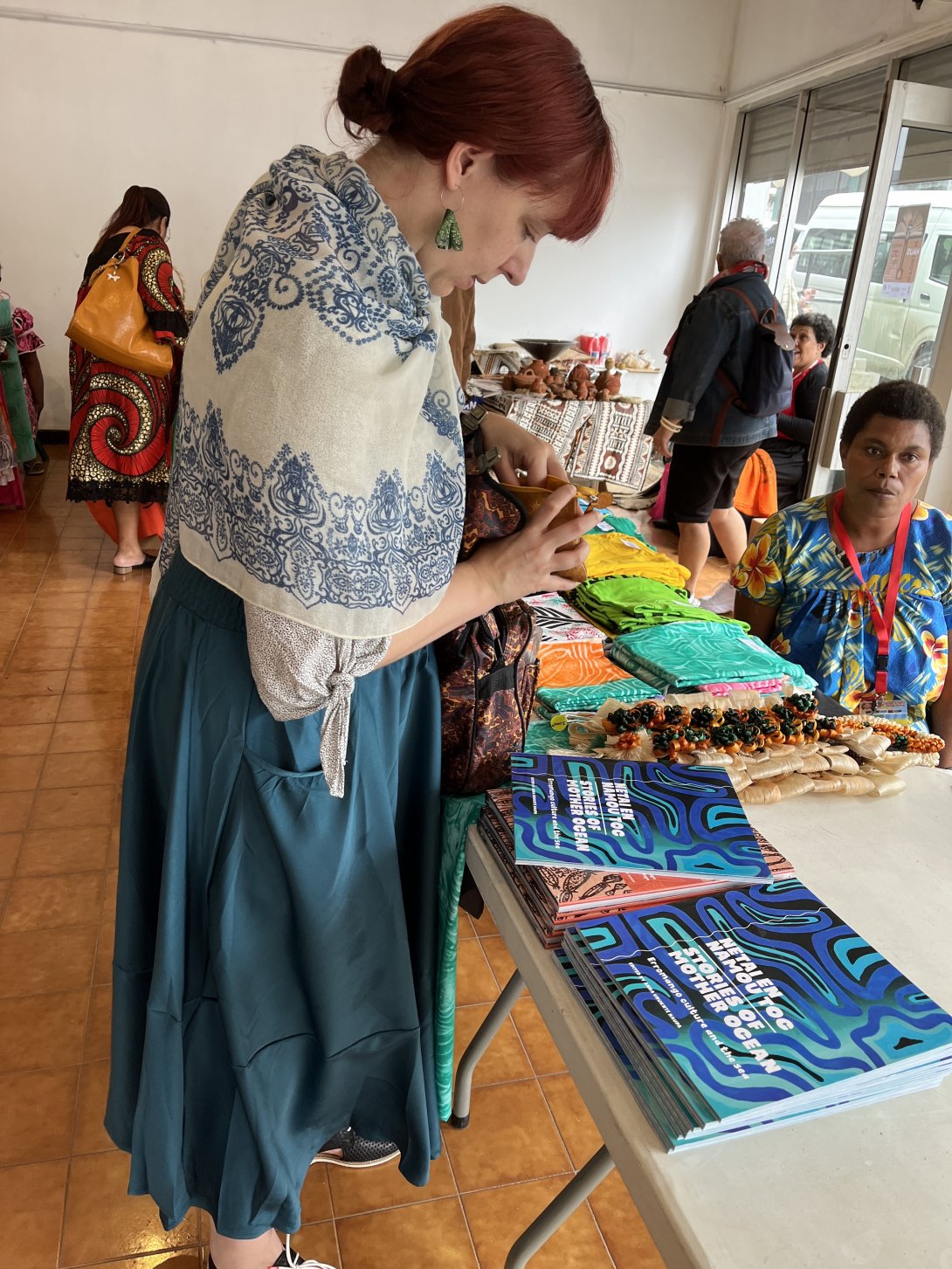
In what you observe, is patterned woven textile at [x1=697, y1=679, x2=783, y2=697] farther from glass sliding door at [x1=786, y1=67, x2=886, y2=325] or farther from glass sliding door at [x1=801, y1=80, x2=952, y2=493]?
glass sliding door at [x1=786, y1=67, x2=886, y2=325]

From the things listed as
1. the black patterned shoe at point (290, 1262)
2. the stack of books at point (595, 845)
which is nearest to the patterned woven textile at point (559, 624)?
the stack of books at point (595, 845)

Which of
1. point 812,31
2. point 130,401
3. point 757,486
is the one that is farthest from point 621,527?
point 812,31

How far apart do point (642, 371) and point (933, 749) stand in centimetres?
609

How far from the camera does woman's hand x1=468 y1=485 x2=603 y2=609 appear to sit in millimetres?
1017

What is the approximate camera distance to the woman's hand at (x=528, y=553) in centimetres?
102

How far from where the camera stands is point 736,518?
4605 millimetres

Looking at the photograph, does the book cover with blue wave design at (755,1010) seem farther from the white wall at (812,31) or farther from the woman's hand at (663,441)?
the white wall at (812,31)

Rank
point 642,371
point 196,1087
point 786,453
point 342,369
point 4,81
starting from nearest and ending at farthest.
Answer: point 342,369 → point 196,1087 → point 786,453 → point 4,81 → point 642,371

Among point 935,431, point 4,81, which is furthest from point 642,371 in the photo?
point 935,431

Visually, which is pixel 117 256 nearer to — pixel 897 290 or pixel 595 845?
pixel 897 290

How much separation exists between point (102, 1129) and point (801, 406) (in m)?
4.98

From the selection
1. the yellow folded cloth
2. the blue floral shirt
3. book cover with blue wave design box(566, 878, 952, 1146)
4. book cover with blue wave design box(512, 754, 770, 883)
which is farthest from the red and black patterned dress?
book cover with blue wave design box(566, 878, 952, 1146)

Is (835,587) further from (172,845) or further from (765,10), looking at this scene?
(765,10)

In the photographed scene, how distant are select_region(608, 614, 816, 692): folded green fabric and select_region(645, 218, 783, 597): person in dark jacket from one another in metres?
2.58
